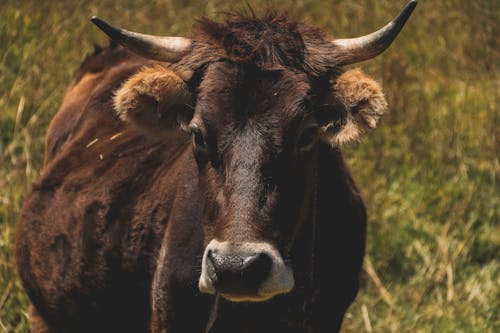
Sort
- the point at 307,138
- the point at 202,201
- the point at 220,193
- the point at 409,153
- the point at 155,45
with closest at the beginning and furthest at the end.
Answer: the point at 220,193
the point at 307,138
the point at 202,201
the point at 155,45
the point at 409,153

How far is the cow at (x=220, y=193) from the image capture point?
4.32 meters

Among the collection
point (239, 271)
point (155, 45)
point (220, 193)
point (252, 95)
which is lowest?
point (239, 271)

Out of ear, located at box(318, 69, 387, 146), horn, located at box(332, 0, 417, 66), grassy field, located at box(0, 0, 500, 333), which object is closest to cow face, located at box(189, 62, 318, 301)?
ear, located at box(318, 69, 387, 146)

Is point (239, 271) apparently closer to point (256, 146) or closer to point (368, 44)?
point (256, 146)

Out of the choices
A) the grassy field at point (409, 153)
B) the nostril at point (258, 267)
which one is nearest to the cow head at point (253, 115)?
the nostril at point (258, 267)

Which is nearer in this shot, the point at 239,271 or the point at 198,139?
the point at 239,271

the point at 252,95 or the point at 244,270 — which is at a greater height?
the point at 252,95

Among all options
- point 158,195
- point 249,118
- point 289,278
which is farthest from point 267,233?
point 158,195

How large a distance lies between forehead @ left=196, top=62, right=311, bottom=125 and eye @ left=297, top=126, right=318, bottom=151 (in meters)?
0.10

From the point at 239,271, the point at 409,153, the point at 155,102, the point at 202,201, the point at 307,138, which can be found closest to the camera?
the point at 239,271

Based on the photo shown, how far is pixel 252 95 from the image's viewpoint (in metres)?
4.42

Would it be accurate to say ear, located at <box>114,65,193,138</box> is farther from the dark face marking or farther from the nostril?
the nostril

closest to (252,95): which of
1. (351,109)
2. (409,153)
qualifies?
(351,109)

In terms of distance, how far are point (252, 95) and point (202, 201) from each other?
0.58m
